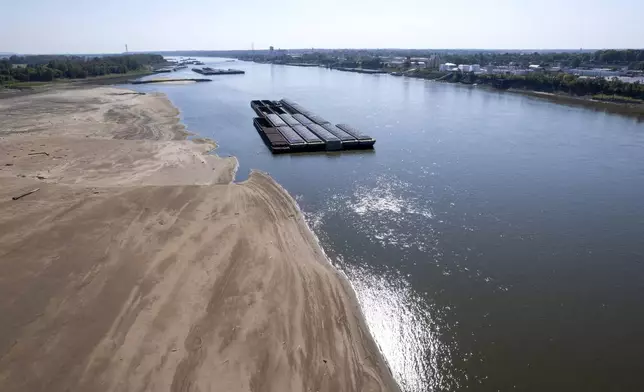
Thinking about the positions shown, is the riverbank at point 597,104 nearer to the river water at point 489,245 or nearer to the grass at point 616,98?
the grass at point 616,98

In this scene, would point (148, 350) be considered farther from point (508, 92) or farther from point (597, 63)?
point (597, 63)

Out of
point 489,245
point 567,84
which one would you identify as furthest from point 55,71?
point 567,84

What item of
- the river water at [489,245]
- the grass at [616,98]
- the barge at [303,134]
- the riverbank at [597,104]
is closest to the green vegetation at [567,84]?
the grass at [616,98]

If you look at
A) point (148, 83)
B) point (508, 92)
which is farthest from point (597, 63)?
point (148, 83)

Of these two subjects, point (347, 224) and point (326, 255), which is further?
point (347, 224)

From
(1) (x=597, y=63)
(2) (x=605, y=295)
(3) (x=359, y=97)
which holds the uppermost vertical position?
(1) (x=597, y=63)

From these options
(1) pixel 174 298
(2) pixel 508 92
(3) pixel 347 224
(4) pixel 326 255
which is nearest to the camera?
(1) pixel 174 298
